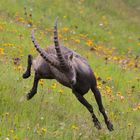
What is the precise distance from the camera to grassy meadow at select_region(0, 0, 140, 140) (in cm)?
784

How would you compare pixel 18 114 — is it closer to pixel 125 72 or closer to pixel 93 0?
pixel 125 72

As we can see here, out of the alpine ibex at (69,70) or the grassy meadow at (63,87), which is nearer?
the alpine ibex at (69,70)

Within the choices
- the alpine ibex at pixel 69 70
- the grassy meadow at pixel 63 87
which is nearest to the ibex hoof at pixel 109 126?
the alpine ibex at pixel 69 70

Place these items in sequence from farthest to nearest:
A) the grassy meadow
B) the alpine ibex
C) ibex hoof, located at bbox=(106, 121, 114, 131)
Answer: ibex hoof, located at bbox=(106, 121, 114, 131), the grassy meadow, the alpine ibex

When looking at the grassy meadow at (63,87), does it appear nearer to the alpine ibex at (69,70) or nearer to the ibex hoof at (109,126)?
the ibex hoof at (109,126)

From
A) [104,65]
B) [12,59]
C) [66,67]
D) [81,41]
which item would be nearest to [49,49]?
[66,67]

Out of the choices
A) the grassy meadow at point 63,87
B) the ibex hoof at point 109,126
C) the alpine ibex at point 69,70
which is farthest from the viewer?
the ibex hoof at point 109,126

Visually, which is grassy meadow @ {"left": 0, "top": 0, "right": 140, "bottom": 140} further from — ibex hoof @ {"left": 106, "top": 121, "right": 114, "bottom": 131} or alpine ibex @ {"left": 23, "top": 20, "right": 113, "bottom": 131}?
alpine ibex @ {"left": 23, "top": 20, "right": 113, "bottom": 131}

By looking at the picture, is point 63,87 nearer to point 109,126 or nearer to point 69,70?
point 109,126

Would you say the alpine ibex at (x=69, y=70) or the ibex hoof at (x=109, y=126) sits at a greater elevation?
the alpine ibex at (x=69, y=70)

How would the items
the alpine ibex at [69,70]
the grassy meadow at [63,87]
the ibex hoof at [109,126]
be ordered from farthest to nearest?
the ibex hoof at [109,126]
the grassy meadow at [63,87]
the alpine ibex at [69,70]

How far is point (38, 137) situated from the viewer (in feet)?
23.1

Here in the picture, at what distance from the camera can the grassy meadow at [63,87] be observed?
784 centimetres

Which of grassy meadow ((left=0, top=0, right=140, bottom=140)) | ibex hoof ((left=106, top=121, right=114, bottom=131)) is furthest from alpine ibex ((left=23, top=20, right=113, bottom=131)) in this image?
grassy meadow ((left=0, top=0, right=140, bottom=140))
